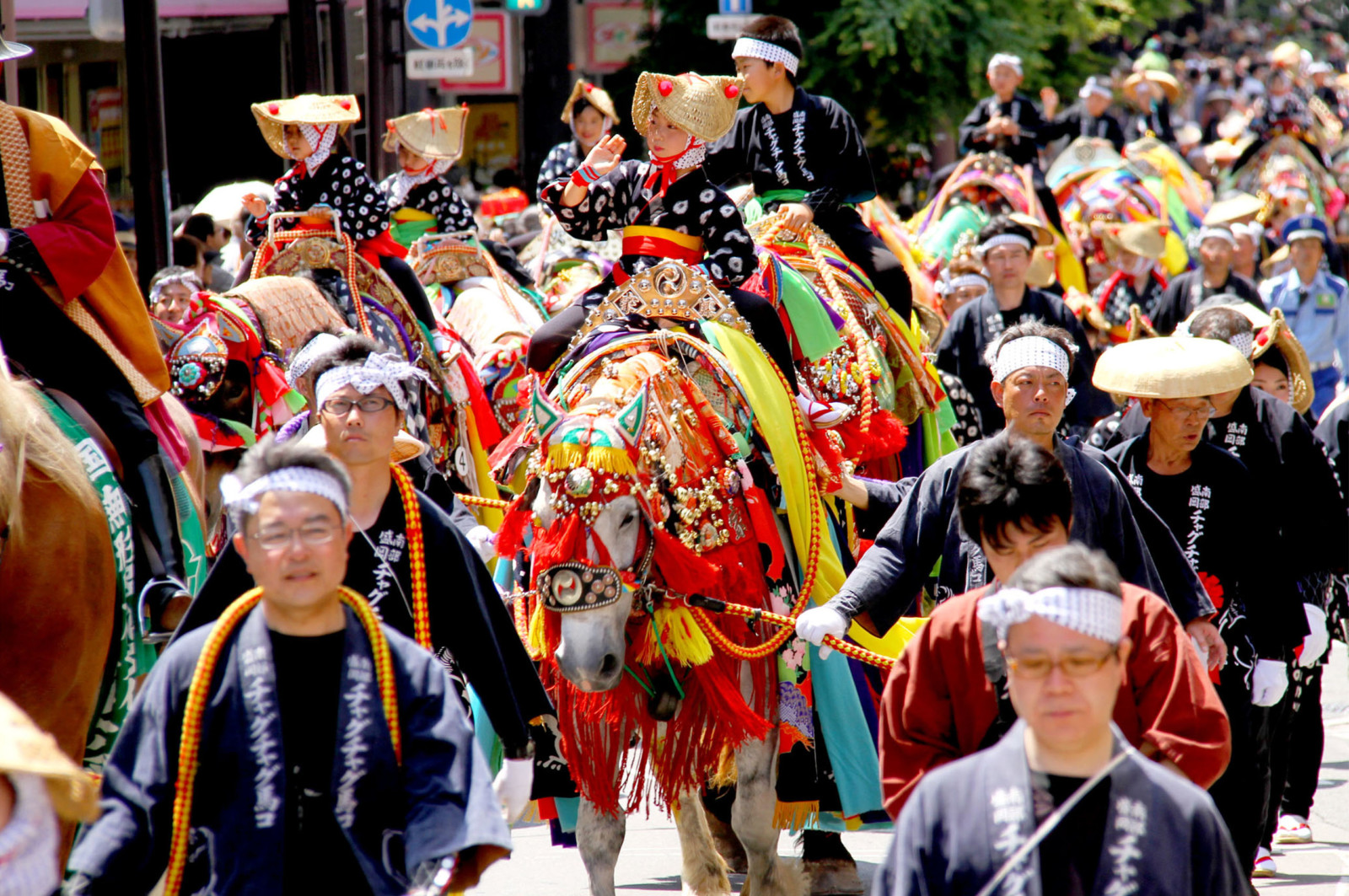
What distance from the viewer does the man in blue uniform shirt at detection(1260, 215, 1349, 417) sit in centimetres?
1334

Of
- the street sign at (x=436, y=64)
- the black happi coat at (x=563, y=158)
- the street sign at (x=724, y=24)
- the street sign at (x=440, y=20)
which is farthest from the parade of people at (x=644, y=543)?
the street sign at (x=724, y=24)

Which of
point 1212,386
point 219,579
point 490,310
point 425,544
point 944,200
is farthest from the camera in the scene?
point 944,200

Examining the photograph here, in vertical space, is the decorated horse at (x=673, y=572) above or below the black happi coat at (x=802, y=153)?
below

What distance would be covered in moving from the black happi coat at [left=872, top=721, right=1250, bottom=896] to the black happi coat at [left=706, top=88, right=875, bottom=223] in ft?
19.0

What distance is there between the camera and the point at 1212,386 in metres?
5.78

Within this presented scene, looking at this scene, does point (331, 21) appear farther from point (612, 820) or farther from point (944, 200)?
point (612, 820)

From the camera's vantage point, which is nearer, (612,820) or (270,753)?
(270,753)

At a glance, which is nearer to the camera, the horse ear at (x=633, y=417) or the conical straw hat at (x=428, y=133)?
the horse ear at (x=633, y=417)

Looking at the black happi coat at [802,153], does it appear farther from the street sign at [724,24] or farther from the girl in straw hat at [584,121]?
the street sign at [724,24]

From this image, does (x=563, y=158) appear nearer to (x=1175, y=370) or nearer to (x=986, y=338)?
(x=986, y=338)

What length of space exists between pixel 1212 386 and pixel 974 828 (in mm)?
2856

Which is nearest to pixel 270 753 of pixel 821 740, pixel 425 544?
pixel 425 544

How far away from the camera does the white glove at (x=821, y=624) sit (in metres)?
5.09

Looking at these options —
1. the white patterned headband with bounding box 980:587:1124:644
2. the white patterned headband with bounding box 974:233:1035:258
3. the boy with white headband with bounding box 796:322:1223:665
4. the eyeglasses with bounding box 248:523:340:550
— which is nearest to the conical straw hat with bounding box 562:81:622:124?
the white patterned headband with bounding box 974:233:1035:258
